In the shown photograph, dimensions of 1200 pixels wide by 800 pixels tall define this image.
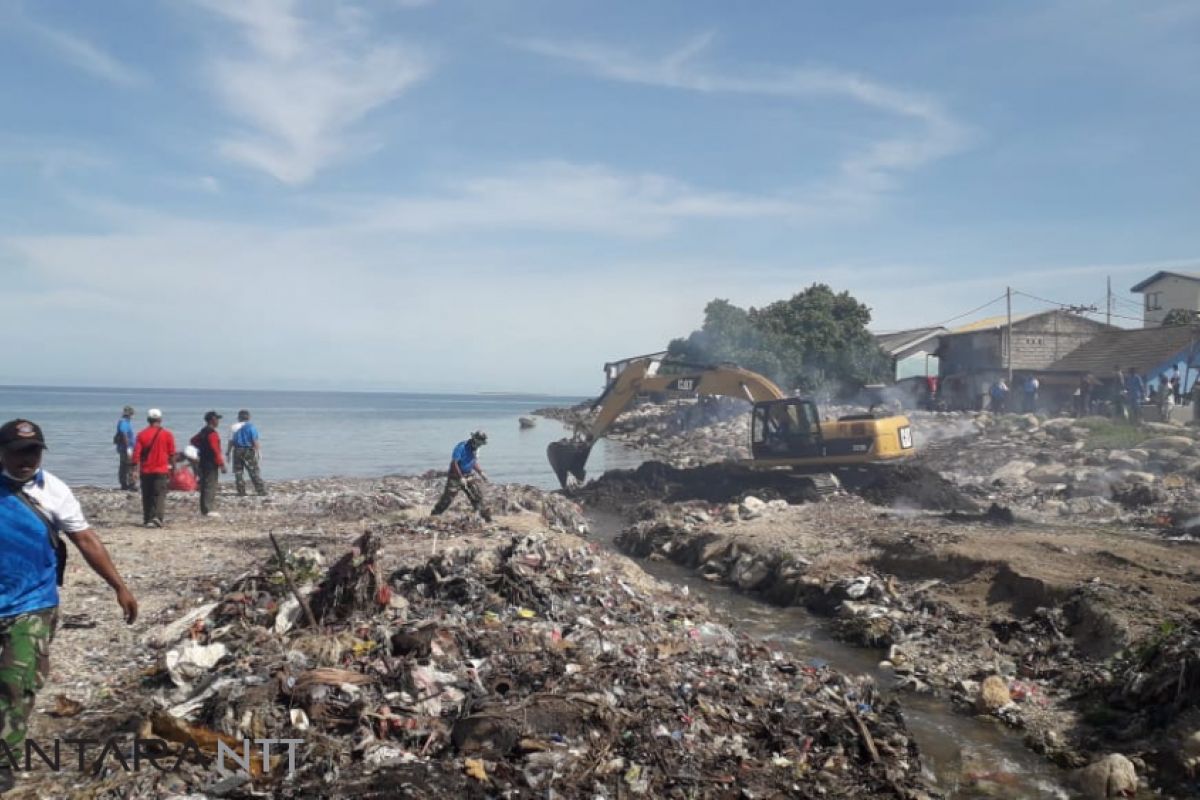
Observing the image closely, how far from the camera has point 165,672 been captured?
19.8ft

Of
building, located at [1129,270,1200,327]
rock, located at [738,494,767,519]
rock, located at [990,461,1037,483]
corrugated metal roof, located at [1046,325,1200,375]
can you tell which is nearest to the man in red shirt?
rock, located at [738,494,767,519]

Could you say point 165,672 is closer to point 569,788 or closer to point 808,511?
point 569,788

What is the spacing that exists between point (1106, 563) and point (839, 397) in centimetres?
2834

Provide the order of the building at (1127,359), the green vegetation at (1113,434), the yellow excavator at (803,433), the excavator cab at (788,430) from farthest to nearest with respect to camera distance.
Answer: the building at (1127,359)
the green vegetation at (1113,434)
the excavator cab at (788,430)
the yellow excavator at (803,433)

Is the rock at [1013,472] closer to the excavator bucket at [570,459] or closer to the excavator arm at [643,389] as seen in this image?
the excavator arm at [643,389]

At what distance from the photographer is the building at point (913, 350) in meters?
40.6

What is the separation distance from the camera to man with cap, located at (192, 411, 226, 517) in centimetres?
1326

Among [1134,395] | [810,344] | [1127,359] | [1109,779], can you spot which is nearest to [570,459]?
[1109,779]

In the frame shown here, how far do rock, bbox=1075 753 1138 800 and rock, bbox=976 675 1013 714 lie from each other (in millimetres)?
1285

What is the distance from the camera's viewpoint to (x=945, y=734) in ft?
21.9

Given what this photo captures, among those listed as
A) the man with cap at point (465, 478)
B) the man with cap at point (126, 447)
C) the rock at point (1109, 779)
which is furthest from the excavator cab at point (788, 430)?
the man with cap at point (126, 447)

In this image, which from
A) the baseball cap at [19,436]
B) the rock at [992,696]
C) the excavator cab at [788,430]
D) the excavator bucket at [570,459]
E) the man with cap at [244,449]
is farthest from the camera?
the excavator bucket at [570,459]

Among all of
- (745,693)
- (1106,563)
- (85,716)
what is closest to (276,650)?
(85,716)

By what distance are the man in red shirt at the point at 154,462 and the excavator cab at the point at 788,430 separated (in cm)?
1070
